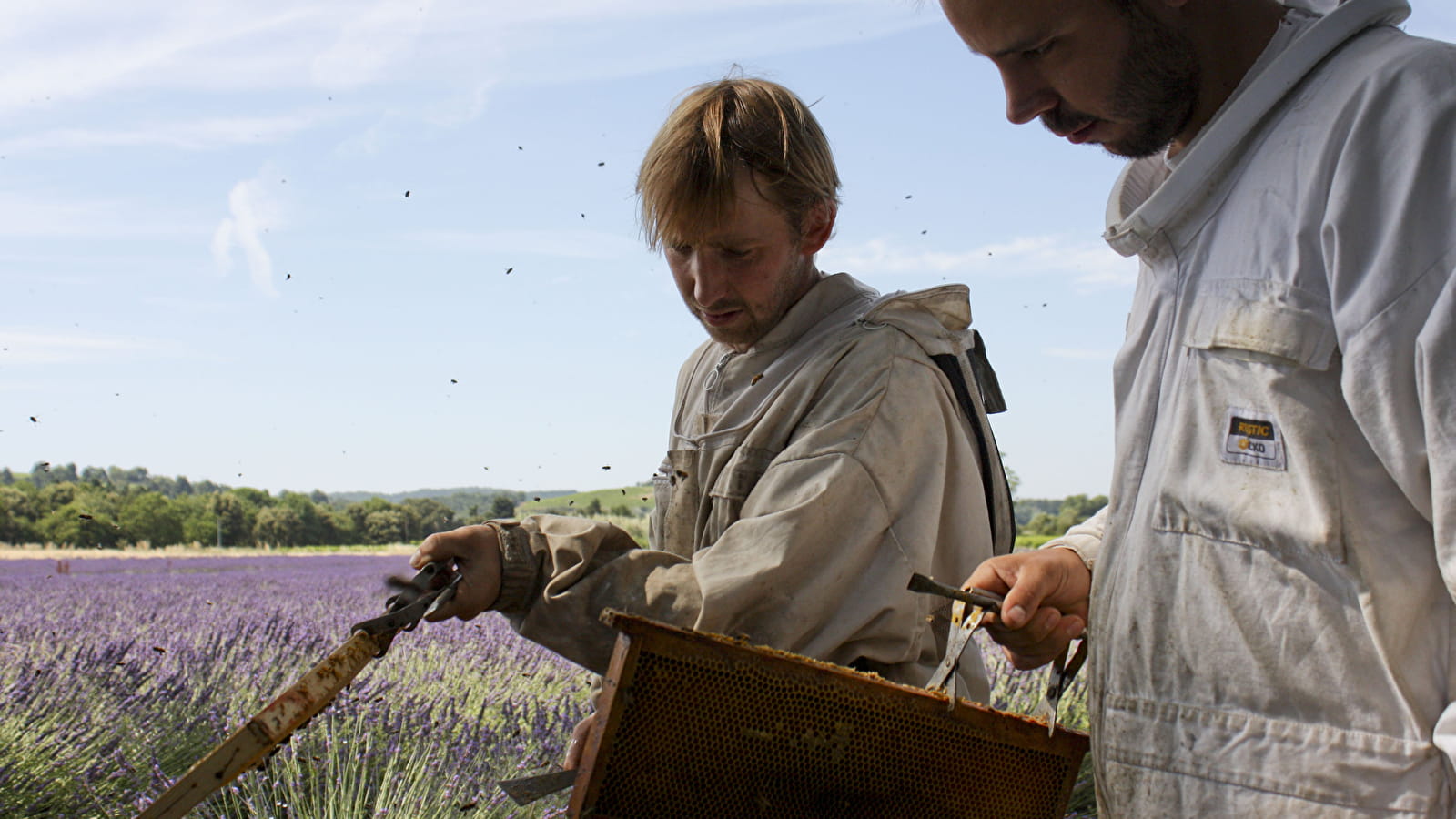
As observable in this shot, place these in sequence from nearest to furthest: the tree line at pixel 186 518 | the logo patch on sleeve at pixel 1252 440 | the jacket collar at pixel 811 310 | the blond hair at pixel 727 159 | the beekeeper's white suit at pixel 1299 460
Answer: the beekeeper's white suit at pixel 1299 460 < the logo patch on sleeve at pixel 1252 440 < the blond hair at pixel 727 159 < the jacket collar at pixel 811 310 < the tree line at pixel 186 518

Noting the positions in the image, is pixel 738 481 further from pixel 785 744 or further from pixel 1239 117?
pixel 1239 117

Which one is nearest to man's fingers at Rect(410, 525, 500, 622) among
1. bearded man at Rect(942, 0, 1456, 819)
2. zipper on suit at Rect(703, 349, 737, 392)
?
zipper on suit at Rect(703, 349, 737, 392)

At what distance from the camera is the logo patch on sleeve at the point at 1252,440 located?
128cm

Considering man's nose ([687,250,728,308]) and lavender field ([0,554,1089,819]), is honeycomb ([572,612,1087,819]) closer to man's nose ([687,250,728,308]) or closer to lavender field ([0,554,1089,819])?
lavender field ([0,554,1089,819])

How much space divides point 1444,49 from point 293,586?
10381 mm

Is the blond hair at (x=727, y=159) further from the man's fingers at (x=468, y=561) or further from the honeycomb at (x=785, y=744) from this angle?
the honeycomb at (x=785, y=744)

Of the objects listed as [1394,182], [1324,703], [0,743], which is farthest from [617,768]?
[0,743]

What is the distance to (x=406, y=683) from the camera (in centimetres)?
484

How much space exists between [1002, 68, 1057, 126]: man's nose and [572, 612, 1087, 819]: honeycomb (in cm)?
92

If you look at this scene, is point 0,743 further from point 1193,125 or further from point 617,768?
point 1193,125

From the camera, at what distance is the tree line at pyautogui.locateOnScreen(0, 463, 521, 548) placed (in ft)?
86.1

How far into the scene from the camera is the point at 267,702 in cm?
436

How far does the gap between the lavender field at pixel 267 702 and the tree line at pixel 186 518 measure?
17.0m

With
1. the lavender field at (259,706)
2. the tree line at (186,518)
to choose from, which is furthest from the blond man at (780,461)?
the tree line at (186,518)
